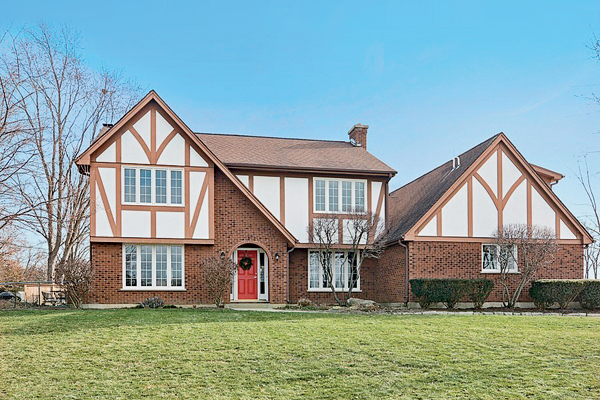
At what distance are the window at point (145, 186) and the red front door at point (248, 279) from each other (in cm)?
400

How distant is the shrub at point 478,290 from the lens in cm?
2022

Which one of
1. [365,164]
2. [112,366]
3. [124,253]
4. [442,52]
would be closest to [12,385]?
[112,366]

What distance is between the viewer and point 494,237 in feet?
70.9

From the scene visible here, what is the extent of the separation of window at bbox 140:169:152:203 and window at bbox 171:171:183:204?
0.75 meters

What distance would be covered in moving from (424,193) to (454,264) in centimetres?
399

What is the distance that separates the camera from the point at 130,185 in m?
20.1

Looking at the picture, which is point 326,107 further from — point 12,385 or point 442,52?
point 12,385

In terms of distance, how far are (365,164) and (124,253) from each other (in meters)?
10.3

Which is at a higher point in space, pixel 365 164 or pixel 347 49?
pixel 347 49

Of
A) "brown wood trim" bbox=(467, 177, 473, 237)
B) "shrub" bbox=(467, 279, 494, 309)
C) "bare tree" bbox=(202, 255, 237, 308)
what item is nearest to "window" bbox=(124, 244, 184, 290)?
"bare tree" bbox=(202, 255, 237, 308)

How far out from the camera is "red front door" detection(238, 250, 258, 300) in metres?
21.8

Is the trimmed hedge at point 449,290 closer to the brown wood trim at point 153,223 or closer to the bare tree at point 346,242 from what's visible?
the bare tree at point 346,242

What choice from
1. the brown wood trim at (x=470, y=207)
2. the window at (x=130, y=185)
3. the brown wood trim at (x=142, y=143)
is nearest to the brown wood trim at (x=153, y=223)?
the window at (x=130, y=185)

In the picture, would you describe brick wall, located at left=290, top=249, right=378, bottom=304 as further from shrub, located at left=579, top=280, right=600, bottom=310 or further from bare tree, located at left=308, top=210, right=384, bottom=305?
shrub, located at left=579, top=280, right=600, bottom=310
